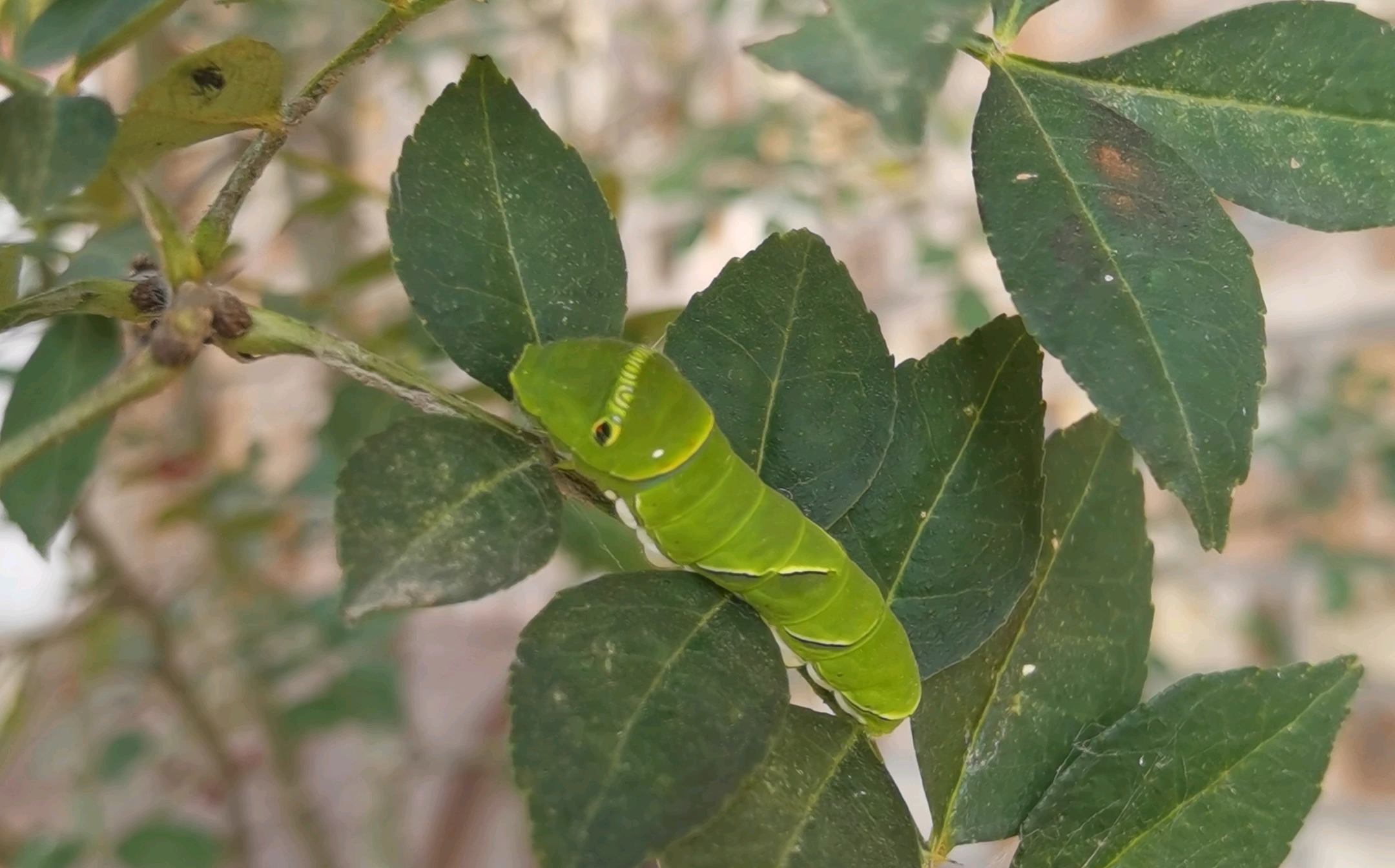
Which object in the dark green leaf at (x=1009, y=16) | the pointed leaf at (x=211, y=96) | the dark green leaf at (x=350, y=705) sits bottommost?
the dark green leaf at (x=350, y=705)

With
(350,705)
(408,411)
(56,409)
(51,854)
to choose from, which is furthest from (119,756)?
(56,409)

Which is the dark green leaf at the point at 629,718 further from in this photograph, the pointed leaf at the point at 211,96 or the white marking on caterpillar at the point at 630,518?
the pointed leaf at the point at 211,96

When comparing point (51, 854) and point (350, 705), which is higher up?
point (350, 705)

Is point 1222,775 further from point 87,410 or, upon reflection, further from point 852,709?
point 87,410

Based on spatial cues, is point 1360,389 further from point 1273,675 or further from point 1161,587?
point 1273,675

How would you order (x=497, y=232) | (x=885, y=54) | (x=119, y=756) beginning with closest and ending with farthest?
(x=885, y=54) → (x=497, y=232) → (x=119, y=756)

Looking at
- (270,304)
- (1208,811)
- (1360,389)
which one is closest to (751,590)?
(1208,811)

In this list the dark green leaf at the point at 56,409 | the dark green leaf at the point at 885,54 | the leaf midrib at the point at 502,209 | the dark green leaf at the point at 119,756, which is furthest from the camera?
the dark green leaf at the point at 119,756

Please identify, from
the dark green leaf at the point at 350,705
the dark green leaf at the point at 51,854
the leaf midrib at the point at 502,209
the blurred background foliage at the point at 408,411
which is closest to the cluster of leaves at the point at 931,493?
the leaf midrib at the point at 502,209
